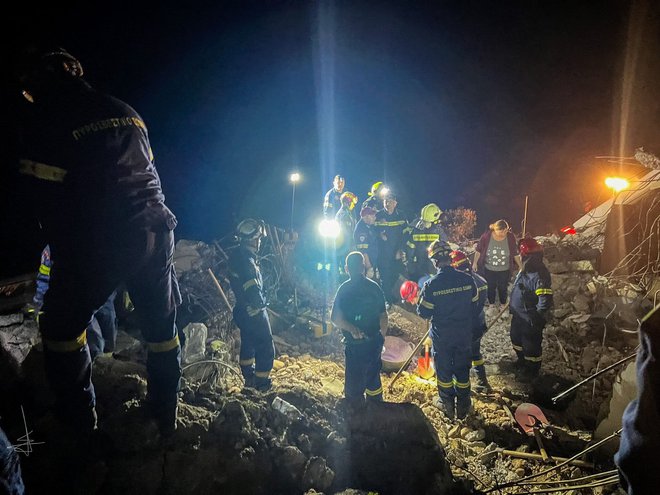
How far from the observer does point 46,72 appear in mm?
1967

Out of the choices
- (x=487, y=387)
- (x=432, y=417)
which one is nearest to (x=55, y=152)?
(x=432, y=417)

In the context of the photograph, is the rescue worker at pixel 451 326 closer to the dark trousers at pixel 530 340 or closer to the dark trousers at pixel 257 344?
the dark trousers at pixel 530 340

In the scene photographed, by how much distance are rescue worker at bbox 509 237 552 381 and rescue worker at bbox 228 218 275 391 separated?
4542mm

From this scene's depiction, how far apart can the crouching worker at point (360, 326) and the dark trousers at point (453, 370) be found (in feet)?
3.39

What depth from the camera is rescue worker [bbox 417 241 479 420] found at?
4875 millimetres

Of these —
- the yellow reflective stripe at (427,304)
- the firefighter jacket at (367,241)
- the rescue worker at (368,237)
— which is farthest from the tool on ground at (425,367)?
the firefighter jacket at (367,241)

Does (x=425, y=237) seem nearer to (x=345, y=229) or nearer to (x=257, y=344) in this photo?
(x=345, y=229)

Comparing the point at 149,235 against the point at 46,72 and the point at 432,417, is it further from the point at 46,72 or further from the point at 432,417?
the point at 432,417

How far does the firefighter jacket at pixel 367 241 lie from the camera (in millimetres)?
8530

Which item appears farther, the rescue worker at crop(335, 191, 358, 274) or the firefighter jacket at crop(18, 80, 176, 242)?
the rescue worker at crop(335, 191, 358, 274)

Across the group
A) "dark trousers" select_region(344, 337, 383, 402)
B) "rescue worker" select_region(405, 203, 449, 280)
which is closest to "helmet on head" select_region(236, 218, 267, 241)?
"dark trousers" select_region(344, 337, 383, 402)

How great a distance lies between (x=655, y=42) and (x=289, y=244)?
36.7 ft

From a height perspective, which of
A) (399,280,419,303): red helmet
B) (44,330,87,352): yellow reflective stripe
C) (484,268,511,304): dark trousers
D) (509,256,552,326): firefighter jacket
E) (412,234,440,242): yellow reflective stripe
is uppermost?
(412,234,440,242): yellow reflective stripe

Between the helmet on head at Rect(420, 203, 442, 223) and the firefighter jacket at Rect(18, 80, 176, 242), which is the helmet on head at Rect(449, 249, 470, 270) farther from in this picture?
the firefighter jacket at Rect(18, 80, 176, 242)
